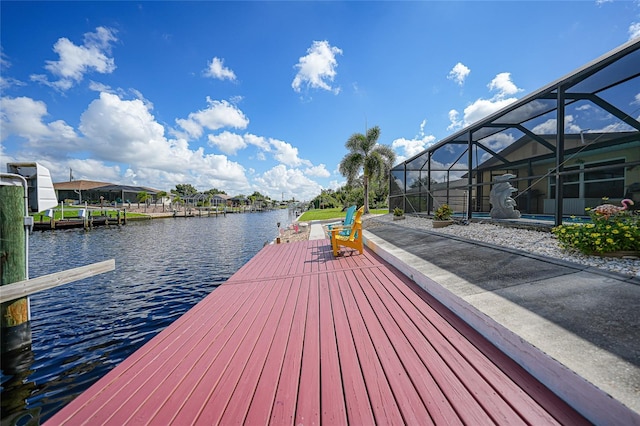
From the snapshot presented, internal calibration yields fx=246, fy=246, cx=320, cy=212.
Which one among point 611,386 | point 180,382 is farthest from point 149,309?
point 611,386

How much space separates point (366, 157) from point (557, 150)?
50.3ft

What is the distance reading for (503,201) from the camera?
727cm

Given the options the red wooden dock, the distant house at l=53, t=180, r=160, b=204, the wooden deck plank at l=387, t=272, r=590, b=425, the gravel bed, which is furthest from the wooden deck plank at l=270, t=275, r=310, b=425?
the distant house at l=53, t=180, r=160, b=204

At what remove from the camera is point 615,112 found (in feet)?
19.1

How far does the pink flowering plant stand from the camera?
9.96 ft

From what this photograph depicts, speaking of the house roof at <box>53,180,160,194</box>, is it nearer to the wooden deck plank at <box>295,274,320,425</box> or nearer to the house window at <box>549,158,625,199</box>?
the wooden deck plank at <box>295,274,320,425</box>

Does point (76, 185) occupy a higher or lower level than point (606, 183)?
higher

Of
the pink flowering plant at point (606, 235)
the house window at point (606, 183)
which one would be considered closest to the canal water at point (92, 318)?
the pink flowering plant at point (606, 235)

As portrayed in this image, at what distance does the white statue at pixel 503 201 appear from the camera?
711cm

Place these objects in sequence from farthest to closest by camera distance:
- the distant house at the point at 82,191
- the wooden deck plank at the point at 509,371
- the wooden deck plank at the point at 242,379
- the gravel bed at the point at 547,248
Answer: the distant house at the point at 82,191 → the gravel bed at the point at 547,248 → the wooden deck plank at the point at 242,379 → the wooden deck plank at the point at 509,371

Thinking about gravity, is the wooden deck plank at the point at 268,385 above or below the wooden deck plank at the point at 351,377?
below

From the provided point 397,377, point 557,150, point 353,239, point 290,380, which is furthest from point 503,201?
point 290,380

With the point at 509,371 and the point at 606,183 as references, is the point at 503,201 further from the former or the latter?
the point at 509,371

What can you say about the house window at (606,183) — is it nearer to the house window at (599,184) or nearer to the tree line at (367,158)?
the house window at (599,184)
